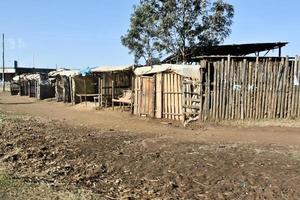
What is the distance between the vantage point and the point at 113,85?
28.5 meters

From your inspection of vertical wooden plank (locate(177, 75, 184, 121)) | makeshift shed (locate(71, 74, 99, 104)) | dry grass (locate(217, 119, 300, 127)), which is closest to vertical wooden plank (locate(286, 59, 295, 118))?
dry grass (locate(217, 119, 300, 127))

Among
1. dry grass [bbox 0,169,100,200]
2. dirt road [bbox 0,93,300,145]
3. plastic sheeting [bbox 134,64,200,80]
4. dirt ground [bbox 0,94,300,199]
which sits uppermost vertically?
plastic sheeting [bbox 134,64,200,80]

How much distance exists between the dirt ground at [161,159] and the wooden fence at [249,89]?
2.19 ft

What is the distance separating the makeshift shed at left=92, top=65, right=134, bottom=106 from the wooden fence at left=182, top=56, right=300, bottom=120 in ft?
35.5

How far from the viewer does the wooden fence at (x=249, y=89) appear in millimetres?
16922

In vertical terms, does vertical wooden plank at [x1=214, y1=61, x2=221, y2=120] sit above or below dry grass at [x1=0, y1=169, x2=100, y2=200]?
above

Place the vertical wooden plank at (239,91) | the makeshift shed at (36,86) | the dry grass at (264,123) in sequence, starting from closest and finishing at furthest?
the dry grass at (264,123)
the vertical wooden plank at (239,91)
the makeshift shed at (36,86)

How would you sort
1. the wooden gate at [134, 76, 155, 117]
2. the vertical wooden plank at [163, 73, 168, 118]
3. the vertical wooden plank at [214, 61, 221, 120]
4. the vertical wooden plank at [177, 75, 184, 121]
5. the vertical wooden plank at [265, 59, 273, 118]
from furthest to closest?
the wooden gate at [134, 76, 155, 117], the vertical wooden plank at [163, 73, 168, 118], the vertical wooden plank at [177, 75, 184, 121], the vertical wooden plank at [214, 61, 221, 120], the vertical wooden plank at [265, 59, 273, 118]

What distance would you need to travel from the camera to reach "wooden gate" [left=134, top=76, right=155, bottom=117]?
2122 cm

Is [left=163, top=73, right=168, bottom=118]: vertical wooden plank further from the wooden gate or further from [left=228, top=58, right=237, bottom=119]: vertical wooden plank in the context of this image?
[left=228, top=58, right=237, bottom=119]: vertical wooden plank

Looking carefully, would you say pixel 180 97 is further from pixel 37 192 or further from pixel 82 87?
pixel 82 87

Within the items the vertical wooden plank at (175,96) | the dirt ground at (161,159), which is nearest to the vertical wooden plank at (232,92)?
the dirt ground at (161,159)

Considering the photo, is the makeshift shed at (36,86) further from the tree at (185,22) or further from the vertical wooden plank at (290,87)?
the vertical wooden plank at (290,87)

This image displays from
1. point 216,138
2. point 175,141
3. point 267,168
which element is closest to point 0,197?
point 267,168
